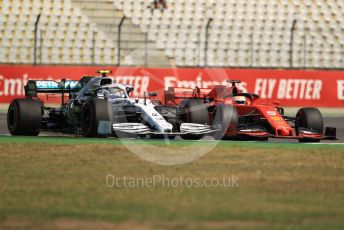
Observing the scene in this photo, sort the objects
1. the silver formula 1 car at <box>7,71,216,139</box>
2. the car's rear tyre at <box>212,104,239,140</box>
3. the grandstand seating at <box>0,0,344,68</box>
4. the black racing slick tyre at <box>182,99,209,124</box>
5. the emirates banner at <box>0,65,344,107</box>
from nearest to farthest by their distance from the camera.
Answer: the silver formula 1 car at <box>7,71,216,139</box> → the car's rear tyre at <box>212,104,239,140</box> → the black racing slick tyre at <box>182,99,209,124</box> → the emirates banner at <box>0,65,344,107</box> → the grandstand seating at <box>0,0,344,68</box>

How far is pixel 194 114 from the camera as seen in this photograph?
1916 centimetres

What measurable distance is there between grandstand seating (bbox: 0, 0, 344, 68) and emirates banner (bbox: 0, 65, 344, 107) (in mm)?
1529

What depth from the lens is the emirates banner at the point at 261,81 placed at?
103ft

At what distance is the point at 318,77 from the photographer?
32.3 m

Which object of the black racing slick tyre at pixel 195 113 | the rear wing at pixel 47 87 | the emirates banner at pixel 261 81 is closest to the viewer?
the black racing slick tyre at pixel 195 113

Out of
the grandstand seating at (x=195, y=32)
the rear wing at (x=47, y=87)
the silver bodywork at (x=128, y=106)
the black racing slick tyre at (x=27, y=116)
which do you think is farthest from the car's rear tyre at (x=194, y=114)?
the grandstand seating at (x=195, y=32)

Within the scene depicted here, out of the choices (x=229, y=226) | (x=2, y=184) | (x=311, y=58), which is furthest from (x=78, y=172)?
(x=311, y=58)

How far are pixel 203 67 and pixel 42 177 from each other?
20915 millimetres

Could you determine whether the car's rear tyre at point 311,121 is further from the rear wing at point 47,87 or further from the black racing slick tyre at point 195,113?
the rear wing at point 47,87

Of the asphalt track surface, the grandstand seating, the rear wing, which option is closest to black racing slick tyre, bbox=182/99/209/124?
the asphalt track surface

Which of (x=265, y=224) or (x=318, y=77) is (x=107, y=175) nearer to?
(x=265, y=224)

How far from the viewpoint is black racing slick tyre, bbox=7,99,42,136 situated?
747 inches
